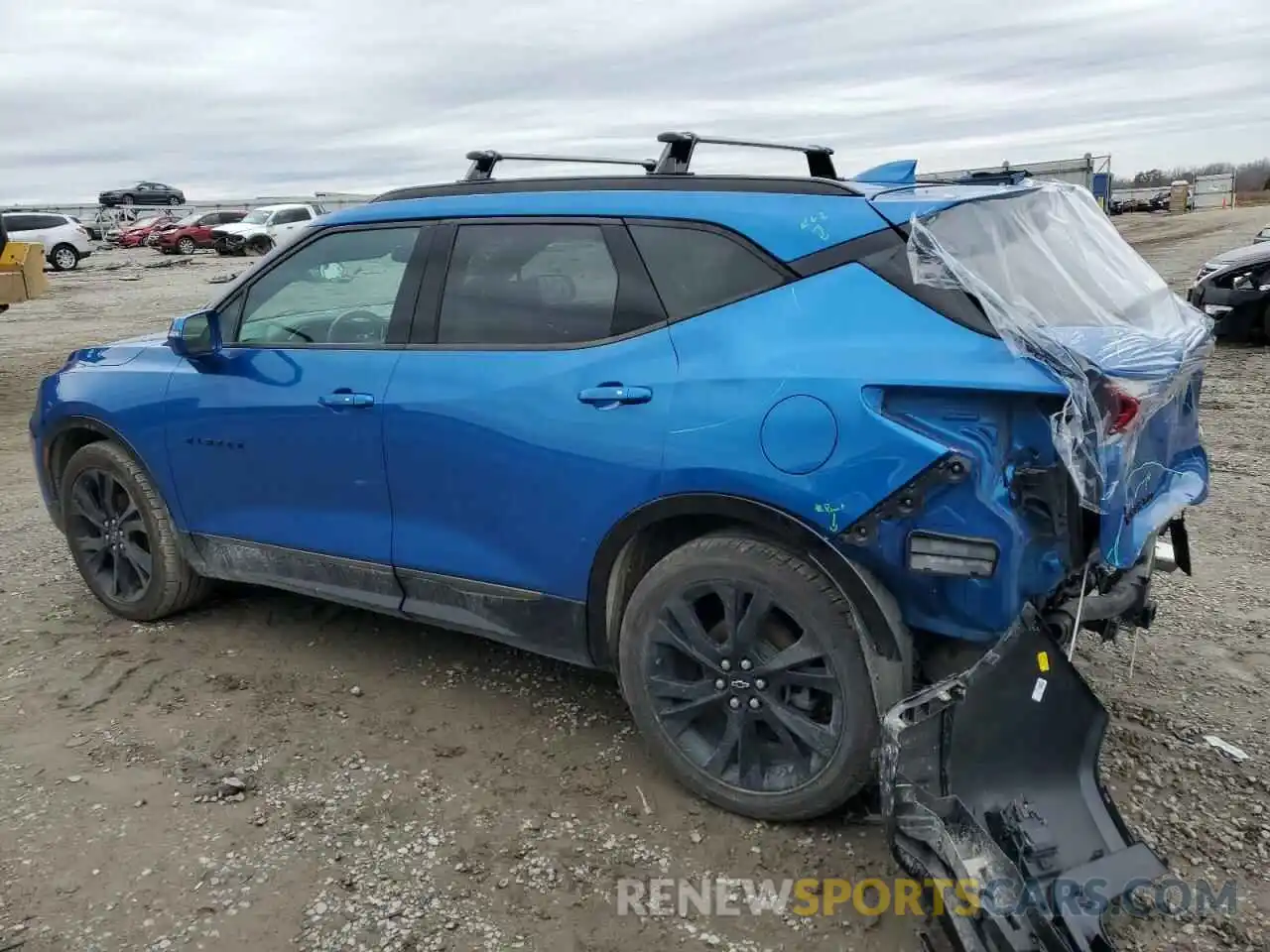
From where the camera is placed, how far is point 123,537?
4.52 m

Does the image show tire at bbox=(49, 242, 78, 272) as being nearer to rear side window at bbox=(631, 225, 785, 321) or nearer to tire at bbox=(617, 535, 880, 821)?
rear side window at bbox=(631, 225, 785, 321)

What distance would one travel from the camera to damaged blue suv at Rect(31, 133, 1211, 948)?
2.52m

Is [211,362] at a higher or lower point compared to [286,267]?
lower

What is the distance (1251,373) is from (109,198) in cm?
5542

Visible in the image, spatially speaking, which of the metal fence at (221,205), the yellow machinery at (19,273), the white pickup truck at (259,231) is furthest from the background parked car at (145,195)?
the yellow machinery at (19,273)

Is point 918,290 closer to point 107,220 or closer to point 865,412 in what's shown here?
point 865,412

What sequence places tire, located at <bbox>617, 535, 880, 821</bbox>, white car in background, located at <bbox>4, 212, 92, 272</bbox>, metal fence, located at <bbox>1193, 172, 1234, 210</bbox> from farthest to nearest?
metal fence, located at <bbox>1193, 172, 1234, 210</bbox>, white car in background, located at <bbox>4, 212, 92, 272</bbox>, tire, located at <bbox>617, 535, 880, 821</bbox>

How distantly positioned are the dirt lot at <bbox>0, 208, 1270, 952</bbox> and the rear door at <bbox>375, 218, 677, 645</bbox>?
50cm

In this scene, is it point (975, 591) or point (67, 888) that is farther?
point (67, 888)

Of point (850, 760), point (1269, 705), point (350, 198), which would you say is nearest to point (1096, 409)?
point (850, 760)

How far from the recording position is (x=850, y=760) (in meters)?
2.79

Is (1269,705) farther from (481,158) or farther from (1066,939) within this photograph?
(481,158)

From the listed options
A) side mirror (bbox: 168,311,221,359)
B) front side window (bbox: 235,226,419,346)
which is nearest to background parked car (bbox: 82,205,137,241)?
side mirror (bbox: 168,311,221,359)

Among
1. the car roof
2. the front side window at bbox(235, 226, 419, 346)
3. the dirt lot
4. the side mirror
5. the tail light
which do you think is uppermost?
the car roof
